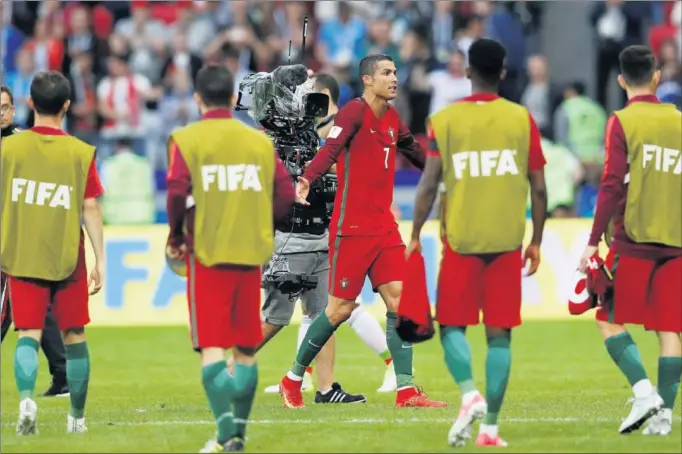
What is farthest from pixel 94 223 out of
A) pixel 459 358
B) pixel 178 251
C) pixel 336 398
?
pixel 336 398

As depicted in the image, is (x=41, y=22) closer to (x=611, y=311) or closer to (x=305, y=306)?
(x=305, y=306)

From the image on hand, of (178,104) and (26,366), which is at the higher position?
(178,104)

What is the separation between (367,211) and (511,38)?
13.7 metres

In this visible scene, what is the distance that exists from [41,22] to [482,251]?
56.4 feet

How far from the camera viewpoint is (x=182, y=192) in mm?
9320

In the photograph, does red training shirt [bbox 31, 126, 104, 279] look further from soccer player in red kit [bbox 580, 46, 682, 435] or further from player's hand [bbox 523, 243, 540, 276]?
soccer player in red kit [bbox 580, 46, 682, 435]

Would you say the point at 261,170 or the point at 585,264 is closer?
the point at 261,170

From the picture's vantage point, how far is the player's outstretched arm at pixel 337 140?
11.8 meters

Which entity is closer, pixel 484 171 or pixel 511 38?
pixel 484 171

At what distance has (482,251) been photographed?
32.0ft

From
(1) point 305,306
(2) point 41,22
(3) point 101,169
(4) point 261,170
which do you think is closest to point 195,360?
(1) point 305,306

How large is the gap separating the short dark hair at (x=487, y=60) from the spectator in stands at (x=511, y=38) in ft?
50.0

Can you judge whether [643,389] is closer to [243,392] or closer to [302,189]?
[243,392]

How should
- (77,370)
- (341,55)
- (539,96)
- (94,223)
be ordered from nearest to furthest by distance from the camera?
(94,223)
(77,370)
(539,96)
(341,55)
